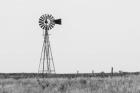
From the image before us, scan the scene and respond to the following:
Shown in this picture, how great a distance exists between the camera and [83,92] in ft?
69.6

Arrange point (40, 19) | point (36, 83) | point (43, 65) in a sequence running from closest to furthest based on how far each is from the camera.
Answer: point (36, 83)
point (43, 65)
point (40, 19)

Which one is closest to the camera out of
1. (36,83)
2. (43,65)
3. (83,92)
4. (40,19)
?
(83,92)

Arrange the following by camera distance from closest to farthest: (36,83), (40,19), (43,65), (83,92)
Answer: (83,92) → (36,83) → (43,65) → (40,19)

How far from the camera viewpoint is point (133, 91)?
2141 centimetres

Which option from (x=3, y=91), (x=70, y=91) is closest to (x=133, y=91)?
(x=70, y=91)

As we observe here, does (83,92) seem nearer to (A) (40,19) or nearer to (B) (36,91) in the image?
(B) (36,91)

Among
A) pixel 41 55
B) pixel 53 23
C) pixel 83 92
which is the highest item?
pixel 53 23

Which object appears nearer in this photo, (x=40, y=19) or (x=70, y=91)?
(x=70, y=91)

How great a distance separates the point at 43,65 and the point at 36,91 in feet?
56.5

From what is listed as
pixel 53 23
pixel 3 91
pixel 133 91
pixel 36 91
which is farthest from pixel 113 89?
pixel 53 23

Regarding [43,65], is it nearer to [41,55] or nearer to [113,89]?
[41,55]

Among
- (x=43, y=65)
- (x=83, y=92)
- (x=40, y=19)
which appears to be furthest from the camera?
(x=40, y=19)

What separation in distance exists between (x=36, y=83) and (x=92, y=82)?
3332mm

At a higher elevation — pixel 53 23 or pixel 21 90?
pixel 53 23
